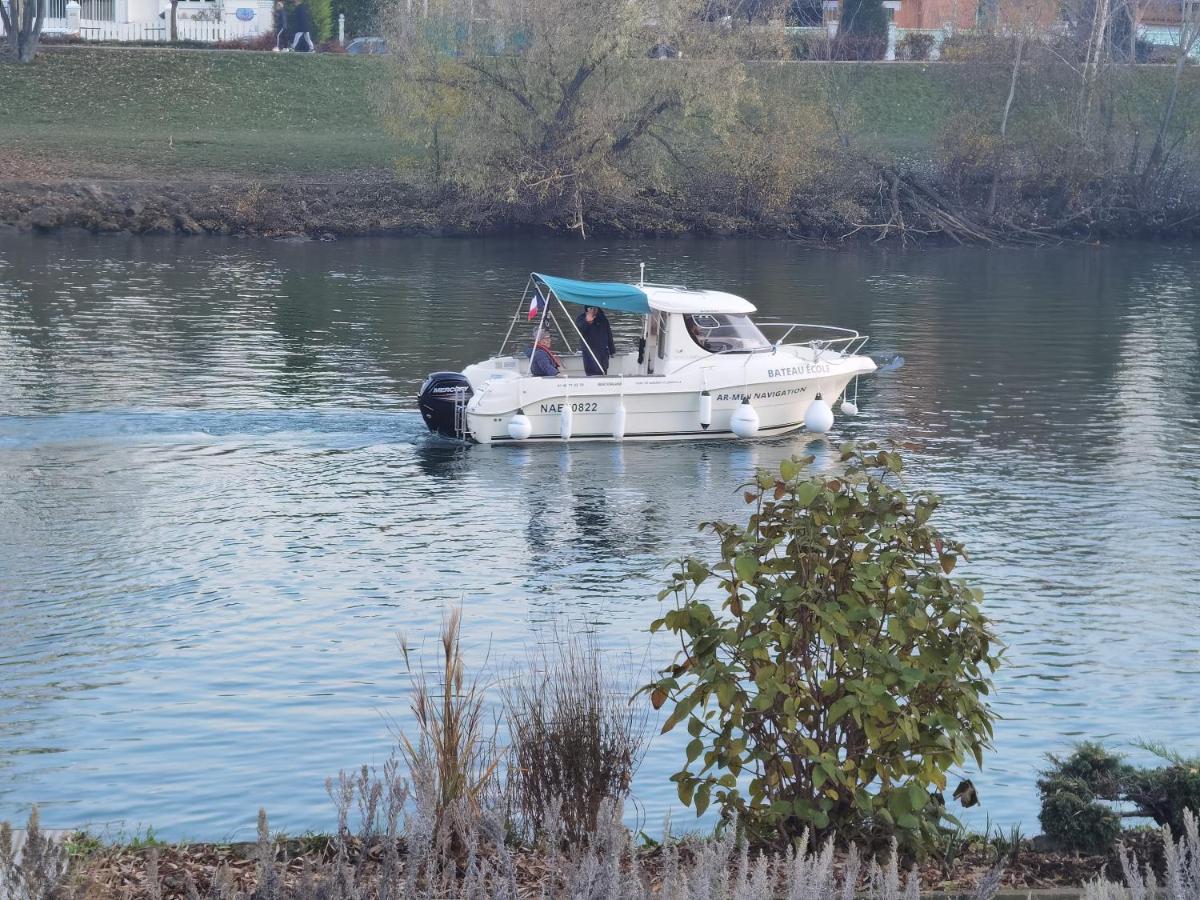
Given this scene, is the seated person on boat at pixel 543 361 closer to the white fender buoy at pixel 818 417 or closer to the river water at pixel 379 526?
the river water at pixel 379 526

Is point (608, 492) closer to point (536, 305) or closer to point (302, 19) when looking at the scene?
point (536, 305)

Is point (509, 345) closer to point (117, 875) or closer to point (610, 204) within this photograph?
point (610, 204)

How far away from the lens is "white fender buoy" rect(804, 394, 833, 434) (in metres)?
28.9

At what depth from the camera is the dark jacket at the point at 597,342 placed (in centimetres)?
2816

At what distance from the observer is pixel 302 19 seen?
3595 inches

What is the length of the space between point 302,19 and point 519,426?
69982 millimetres

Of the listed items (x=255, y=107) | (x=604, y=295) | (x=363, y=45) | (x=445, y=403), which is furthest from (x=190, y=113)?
(x=445, y=403)

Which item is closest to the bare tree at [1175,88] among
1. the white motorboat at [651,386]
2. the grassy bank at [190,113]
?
the grassy bank at [190,113]

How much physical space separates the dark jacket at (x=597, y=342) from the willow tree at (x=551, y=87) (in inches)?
1274

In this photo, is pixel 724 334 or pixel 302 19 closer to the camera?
pixel 724 334

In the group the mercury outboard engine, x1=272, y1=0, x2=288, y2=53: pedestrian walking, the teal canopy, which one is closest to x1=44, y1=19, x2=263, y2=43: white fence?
x1=272, y1=0, x2=288, y2=53: pedestrian walking

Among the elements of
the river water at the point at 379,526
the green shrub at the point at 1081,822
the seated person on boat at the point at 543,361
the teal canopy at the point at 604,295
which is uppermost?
the teal canopy at the point at 604,295

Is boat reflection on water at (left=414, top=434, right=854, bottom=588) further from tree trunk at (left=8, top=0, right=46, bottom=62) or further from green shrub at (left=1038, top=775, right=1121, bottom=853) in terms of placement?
tree trunk at (left=8, top=0, right=46, bottom=62)

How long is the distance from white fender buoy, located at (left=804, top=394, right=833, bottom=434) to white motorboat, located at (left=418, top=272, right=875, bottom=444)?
0.02 meters
